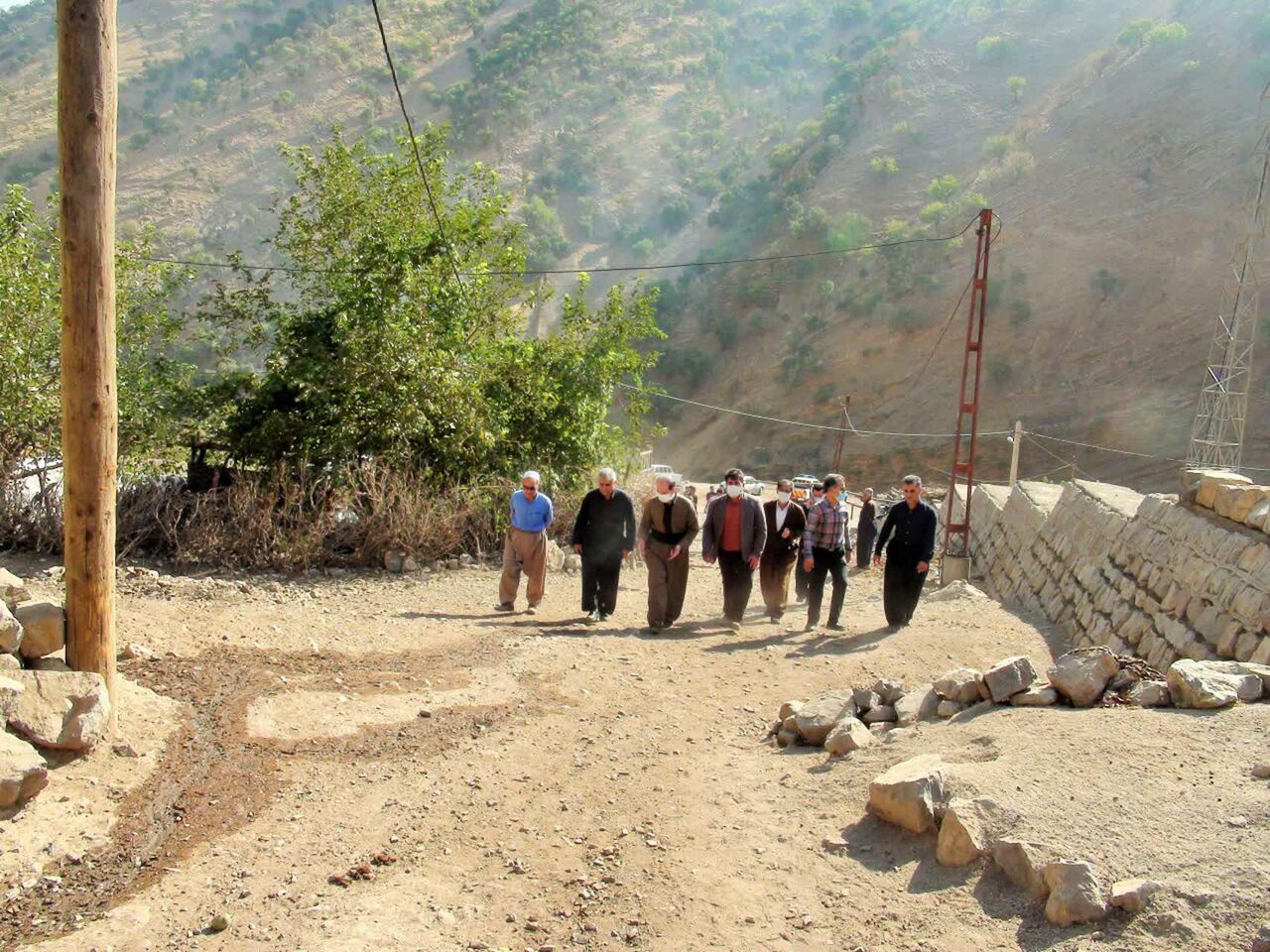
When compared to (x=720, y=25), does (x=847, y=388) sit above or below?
below

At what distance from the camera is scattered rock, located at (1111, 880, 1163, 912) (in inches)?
143

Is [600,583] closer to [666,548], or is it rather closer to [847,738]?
[666,548]

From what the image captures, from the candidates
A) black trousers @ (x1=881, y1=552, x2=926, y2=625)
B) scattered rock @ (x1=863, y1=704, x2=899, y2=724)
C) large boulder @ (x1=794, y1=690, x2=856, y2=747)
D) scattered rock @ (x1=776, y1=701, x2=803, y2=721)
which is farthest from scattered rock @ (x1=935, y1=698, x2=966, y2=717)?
black trousers @ (x1=881, y1=552, x2=926, y2=625)

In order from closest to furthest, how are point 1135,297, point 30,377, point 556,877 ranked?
point 556,877 → point 30,377 → point 1135,297

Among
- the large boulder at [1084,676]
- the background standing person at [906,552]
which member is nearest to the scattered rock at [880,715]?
the large boulder at [1084,676]

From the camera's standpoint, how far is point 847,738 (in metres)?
5.82

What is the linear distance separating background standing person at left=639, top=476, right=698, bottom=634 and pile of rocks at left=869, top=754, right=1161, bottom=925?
15.4ft

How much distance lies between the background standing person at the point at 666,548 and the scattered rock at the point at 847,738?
12.6ft

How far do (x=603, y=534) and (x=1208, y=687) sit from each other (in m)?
5.72

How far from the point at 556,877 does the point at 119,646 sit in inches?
161

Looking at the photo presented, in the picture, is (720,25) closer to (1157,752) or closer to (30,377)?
(30,377)

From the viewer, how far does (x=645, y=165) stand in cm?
7319

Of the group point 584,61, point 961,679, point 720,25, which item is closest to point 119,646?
point 961,679

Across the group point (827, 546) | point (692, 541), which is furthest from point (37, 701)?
point (827, 546)
